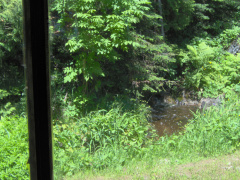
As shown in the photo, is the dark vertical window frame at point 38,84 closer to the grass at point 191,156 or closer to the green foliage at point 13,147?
the green foliage at point 13,147

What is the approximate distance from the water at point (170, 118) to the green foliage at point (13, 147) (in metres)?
3.05

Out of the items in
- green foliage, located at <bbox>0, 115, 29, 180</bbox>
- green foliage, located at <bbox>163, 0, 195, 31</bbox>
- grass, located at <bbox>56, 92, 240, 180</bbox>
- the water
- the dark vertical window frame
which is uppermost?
green foliage, located at <bbox>163, 0, 195, 31</bbox>

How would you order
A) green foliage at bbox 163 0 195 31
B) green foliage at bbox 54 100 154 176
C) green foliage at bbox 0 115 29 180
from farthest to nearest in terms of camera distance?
green foliage at bbox 163 0 195 31 → green foliage at bbox 54 100 154 176 → green foliage at bbox 0 115 29 180

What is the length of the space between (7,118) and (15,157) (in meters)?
0.48

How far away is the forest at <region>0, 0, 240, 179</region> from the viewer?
1.10 m

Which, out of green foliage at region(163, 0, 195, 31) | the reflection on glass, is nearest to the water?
green foliage at region(163, 0, 195, 31)

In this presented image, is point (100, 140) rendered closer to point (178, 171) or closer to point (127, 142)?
point (127, 142)

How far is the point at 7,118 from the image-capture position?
1.11 metres

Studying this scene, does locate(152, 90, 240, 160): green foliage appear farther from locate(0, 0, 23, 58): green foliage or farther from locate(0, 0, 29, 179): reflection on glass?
locate(0, 0, 23, 58): green foliage

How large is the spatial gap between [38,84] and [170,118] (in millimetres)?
4755

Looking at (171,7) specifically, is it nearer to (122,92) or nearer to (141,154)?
(122,92)

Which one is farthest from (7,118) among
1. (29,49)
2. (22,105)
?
(29,49)

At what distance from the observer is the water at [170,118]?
459 centimetres

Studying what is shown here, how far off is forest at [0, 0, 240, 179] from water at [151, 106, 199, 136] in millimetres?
358
